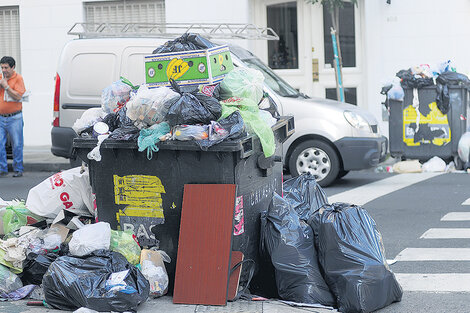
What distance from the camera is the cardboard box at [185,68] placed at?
5.93 meters

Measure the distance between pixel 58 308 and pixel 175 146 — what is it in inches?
51.4

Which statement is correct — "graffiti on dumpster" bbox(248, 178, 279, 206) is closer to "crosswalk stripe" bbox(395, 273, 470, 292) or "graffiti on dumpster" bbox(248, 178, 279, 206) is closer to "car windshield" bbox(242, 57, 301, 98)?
"crosswalk stripe" bbox(395, 273, 470, 292)

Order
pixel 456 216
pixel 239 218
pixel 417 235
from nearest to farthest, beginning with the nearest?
1. pixel 239 218
2. pixel 417 235
3. pixel 456 216

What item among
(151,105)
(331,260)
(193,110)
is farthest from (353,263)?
(151,105)

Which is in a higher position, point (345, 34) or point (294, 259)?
point (345, 34)

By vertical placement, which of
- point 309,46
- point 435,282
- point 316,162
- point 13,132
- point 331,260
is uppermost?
point 309,46

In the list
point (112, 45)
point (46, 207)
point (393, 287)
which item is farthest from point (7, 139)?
point (393, 287)

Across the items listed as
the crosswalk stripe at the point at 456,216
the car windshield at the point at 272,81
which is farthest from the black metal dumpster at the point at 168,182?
the car windshield at the point at 272,81

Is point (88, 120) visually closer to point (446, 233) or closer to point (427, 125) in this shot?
point (446, 233)

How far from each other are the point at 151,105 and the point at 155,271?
3.72 ft

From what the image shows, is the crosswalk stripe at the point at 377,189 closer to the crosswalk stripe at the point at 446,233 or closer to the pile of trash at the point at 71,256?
the crosswalk stripe at the point at 446,233

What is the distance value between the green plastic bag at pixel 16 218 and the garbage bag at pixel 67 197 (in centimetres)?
12

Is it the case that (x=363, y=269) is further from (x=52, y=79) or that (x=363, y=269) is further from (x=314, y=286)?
(x=52, y=79)

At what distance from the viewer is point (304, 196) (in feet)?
21.7
